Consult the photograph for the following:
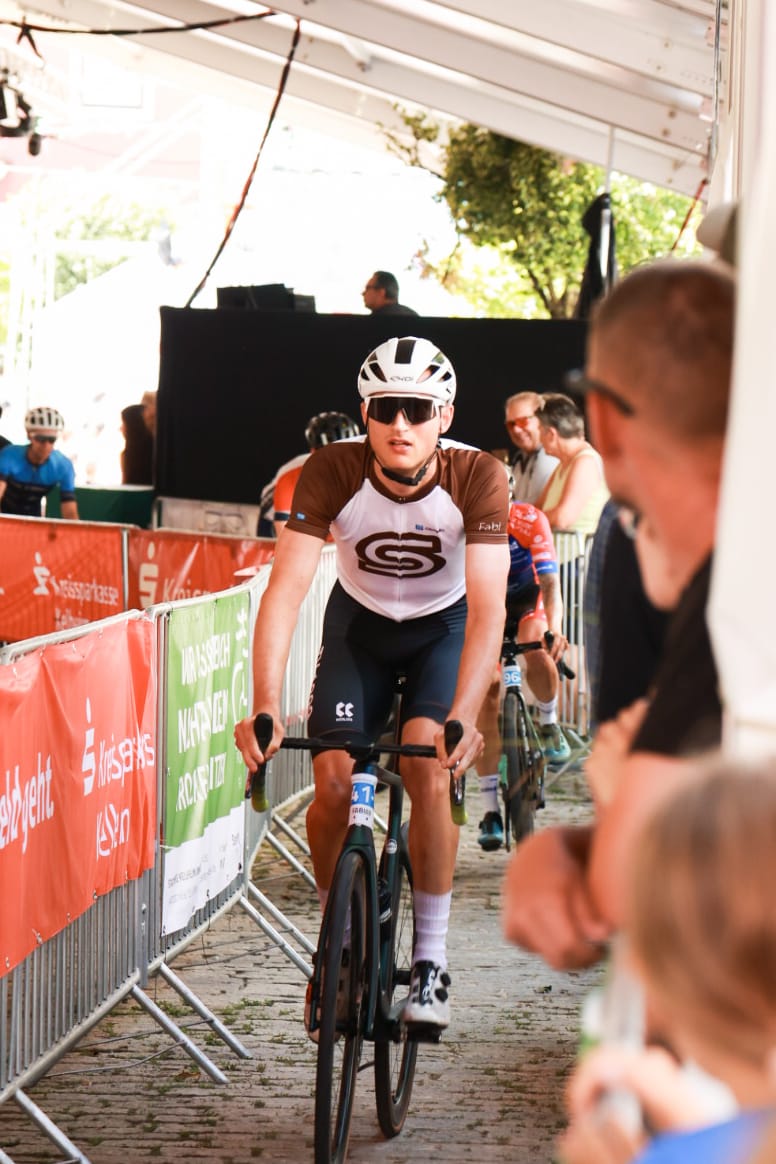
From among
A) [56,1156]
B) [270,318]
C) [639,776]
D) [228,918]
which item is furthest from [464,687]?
[270,318]

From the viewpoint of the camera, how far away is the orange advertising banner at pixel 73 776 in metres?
4.50

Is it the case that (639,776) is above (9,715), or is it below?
above

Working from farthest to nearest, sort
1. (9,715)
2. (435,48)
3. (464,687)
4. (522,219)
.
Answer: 1. (522,219)
2. (435,48)
3. (464,687)
4. (9,715)

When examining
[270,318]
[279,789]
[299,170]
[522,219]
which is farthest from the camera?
[299,170]

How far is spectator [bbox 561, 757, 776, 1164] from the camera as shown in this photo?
1368mm

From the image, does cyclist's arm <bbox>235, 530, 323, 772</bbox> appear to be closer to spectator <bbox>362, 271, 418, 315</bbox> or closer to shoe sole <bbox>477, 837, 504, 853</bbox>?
shoe sole <bbox>477, 837, 504, 853</bbox>

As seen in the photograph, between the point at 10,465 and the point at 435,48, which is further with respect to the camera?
the point at 10,465

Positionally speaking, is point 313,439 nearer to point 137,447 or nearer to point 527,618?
point 527,618

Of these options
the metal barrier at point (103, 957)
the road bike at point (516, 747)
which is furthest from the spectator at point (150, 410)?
the metal barrier at point (103, 957)

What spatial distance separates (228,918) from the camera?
8148 millimetres

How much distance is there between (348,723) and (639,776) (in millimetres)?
3305

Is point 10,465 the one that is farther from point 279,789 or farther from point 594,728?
point 594,728

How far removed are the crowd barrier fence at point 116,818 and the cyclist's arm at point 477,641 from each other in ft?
3.96

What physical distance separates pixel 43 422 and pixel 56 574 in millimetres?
2863
